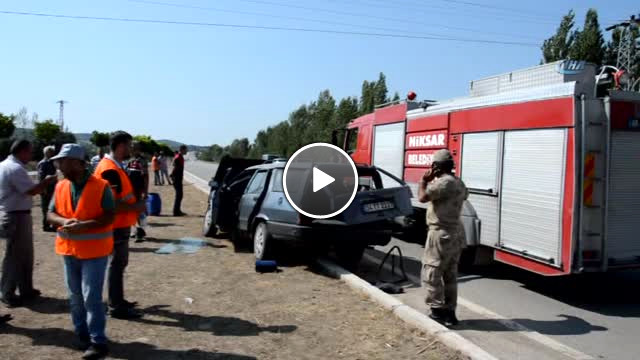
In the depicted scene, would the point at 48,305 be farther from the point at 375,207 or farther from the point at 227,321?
the point at 375,207

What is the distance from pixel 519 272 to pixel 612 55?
20606mm

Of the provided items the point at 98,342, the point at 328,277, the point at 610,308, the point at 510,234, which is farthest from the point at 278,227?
the point at 610,308

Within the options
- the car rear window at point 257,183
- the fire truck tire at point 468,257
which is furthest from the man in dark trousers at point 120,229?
the fire truck tire at point 468,257

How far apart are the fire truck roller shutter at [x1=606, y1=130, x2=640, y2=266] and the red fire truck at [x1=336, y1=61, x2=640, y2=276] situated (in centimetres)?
1

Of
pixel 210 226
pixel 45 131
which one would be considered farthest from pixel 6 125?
pixel 210 226

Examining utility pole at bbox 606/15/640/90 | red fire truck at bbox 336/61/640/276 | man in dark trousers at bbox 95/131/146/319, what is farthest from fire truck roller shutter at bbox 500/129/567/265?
utility pole at bbox 606/15/640/90

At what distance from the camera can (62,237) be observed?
4492mm

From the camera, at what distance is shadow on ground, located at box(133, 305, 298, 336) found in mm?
5316

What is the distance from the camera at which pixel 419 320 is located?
5469 mm

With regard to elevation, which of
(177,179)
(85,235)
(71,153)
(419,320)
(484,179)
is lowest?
(419,320)

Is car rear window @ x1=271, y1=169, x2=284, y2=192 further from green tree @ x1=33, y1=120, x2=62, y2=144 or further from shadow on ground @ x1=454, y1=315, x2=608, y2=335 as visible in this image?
green tree @ x1=33, y1=120, x2=62, y2=144

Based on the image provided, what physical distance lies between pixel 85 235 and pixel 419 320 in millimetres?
3272

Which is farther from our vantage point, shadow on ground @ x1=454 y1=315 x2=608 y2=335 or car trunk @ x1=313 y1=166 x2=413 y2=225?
car trunk @ x1=313 y1=166 x2=413 y2=225

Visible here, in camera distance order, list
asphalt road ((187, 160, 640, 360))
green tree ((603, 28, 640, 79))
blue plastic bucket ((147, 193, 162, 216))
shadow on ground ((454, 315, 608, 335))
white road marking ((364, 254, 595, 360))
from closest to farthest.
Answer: white road marking ((364, 254, 595, 360)) → asphalt road ((187, 160, 640, 360)) → shadow on ground ((454, 315, 608, 335)) → blue plastic bucket ((147, 193, 162, 216)) → green tree ((603, 28, 640, 79))
